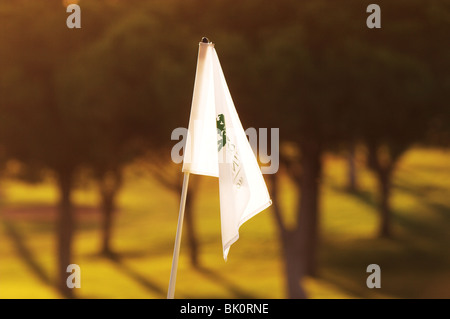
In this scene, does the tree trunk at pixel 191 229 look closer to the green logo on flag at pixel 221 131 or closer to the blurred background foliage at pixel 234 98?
the blurred background foliage at pixel 234 98

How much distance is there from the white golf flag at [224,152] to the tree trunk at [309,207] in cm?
882

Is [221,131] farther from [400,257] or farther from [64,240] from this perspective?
[400,257]

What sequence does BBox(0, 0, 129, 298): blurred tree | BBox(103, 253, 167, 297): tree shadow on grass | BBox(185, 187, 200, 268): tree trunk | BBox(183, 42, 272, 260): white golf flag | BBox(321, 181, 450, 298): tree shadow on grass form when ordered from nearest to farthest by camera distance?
BBox(183, 42, 272, 260): white golf flag → BBox(0, 0, 129, 298): blurred tree → BBox(321, 181, 450, 298): tree shadow on grass → BBox(103, 253, 167, 297): tree shadow on grass → BBox(185, 187, 200, 268): tree trunk

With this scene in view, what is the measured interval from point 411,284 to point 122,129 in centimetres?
914

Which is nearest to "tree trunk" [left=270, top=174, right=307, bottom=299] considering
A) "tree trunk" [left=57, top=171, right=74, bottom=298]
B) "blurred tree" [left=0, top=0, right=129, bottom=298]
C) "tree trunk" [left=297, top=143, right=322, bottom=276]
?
"tree trunk" [left=297, top=143, right=322, bottom=276]

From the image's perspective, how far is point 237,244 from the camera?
2398 cm

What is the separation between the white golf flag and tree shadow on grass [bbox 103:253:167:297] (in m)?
13.0

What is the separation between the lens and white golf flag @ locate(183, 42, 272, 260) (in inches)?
195

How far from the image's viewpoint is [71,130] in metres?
13.5

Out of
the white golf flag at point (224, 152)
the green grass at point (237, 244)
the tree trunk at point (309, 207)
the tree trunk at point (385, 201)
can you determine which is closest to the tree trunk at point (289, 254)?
the tree trunk at point (309, 207)

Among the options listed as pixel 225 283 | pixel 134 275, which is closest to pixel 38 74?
pixel 225 283

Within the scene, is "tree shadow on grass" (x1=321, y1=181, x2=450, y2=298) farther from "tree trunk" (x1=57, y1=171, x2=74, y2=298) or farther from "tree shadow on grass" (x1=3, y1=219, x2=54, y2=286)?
"tree shadow on grass" (x1=3, y1=219, x2=54, y2=286)
